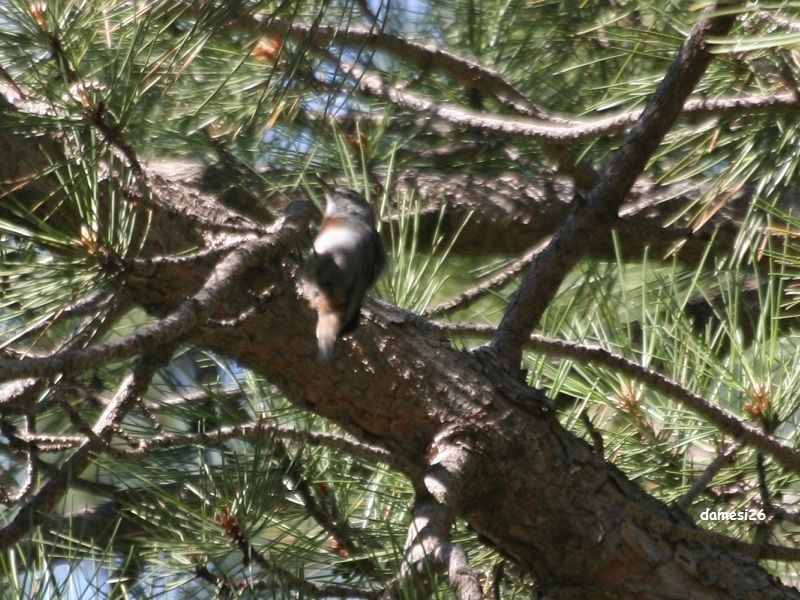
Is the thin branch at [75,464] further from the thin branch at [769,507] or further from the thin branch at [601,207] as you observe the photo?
the thin branch at [769,507]

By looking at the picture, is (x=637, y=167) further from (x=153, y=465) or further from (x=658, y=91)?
(x=153, y=465)

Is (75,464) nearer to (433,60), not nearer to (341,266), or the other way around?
(341,266)

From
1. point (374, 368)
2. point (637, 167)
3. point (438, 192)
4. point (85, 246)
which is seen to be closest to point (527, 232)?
point (438, 192)

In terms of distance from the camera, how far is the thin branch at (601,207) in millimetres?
1125

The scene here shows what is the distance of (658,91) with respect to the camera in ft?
3.76

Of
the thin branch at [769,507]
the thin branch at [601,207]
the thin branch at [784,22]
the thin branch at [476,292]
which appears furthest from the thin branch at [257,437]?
the thin branch at [784,22]

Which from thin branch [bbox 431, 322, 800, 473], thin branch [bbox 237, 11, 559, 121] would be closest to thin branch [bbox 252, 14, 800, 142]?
thin branch [bbox 237, 11, 559, 121]

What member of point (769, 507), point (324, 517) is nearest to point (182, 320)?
point (324, 517)

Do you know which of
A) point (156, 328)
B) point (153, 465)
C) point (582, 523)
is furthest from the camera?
point (153, 465)

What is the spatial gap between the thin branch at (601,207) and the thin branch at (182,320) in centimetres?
27

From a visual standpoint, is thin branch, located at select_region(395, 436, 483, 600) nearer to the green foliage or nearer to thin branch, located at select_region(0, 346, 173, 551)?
the green foliage

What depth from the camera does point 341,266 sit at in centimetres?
115

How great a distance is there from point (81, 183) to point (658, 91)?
24.8 inches

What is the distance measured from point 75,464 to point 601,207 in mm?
638
